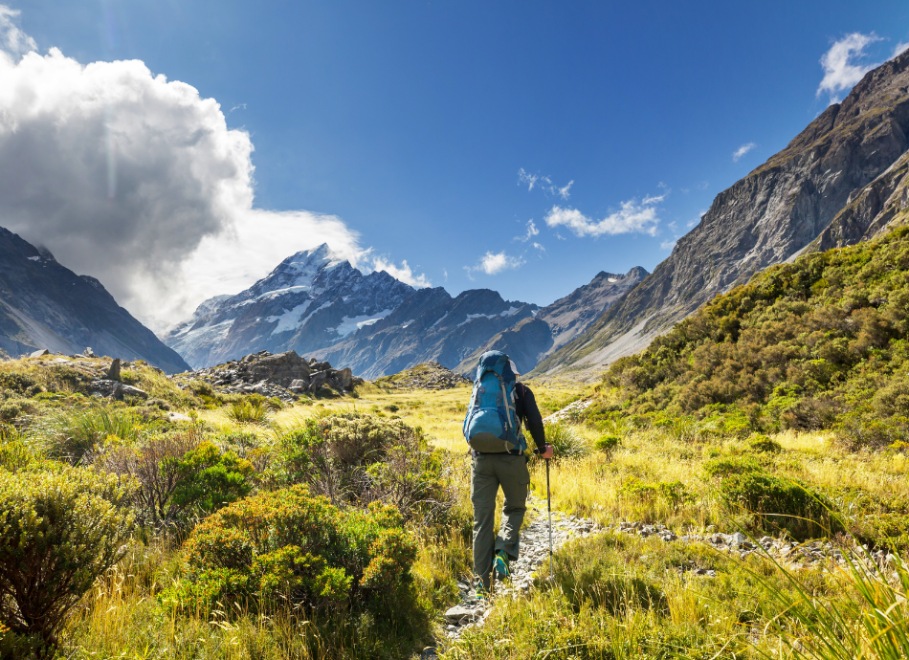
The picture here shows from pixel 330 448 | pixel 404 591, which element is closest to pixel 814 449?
pixel 404 591

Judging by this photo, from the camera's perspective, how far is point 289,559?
12.3 feet

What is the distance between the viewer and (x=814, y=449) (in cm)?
900

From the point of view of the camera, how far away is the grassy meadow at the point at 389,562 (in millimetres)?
2725

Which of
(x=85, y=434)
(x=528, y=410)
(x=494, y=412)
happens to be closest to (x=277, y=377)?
(x=85, y=434)

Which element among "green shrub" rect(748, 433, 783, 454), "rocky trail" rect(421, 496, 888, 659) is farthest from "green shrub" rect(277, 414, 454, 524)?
"green shrub" rect(748, 433, 783, 454)

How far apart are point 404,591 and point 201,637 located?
1838 millimetres

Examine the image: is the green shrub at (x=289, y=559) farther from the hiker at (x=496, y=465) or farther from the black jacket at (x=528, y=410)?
the black jacket at (x=528, y=410)

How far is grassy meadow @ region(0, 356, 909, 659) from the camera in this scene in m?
2.72

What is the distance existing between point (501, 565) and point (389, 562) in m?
1.36

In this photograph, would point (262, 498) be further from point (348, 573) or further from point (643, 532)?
point (643, 532)

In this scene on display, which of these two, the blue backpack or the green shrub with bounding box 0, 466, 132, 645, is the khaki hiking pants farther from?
the green shrub with bounding box 0, 466, 132, 645

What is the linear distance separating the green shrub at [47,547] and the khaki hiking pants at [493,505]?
136 inches

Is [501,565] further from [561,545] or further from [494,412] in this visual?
[494,412]

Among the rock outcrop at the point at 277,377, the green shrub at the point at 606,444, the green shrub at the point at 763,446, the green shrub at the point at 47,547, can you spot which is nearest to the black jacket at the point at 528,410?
the green shrub at the point at 47,547
